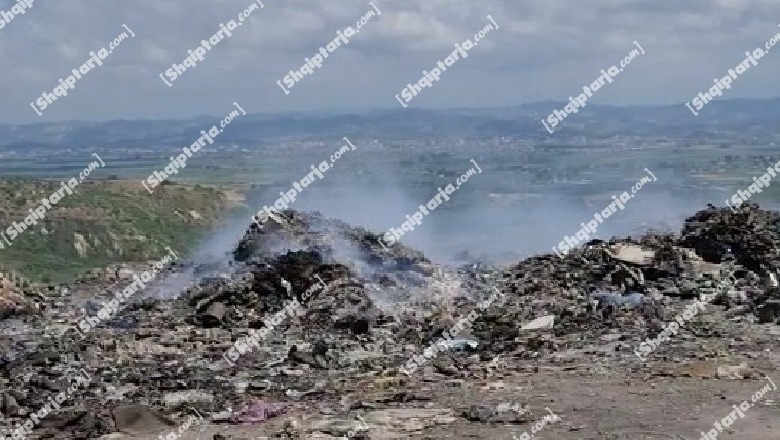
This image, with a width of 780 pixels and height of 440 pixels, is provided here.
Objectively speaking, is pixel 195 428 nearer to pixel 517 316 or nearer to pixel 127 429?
pixel 127 429

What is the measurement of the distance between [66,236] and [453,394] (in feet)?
119

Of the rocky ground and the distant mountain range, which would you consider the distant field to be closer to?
the rocky ground

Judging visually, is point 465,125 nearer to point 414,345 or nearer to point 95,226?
point 95,226

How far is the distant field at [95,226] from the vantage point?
40344 millimetres

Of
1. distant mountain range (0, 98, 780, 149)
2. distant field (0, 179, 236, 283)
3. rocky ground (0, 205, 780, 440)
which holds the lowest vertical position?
rocky ground (0, 205, 780, 440)

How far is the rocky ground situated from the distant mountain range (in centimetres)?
9997

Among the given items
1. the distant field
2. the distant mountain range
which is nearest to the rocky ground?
the distant field

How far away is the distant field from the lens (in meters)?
40.3

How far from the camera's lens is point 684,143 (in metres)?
105

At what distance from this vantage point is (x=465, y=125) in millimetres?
131125

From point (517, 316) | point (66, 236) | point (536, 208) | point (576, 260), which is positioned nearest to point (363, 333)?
point (517, 316)

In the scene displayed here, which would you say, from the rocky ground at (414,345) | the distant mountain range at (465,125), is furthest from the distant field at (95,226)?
the distant mountain range at (465,125)

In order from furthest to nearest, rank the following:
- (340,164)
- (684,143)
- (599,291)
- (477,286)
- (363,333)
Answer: (684,143) → (340,164) → (477,286) → (599,291) → (363,333)

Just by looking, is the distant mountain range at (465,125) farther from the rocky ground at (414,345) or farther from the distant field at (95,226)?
the rocky ground at (414,345)
